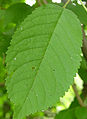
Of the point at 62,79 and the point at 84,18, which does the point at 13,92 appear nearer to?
the point at 62,79

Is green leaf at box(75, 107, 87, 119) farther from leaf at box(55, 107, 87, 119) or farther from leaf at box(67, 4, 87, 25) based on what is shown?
leaf at box(67, 4, 87, 25)

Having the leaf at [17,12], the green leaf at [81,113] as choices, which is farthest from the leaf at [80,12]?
the green leaf at [81,113]

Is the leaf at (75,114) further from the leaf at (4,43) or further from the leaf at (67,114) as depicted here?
the leaf at (4,43)

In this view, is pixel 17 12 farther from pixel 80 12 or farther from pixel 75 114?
pixel 75 114

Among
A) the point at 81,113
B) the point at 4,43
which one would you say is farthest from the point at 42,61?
the point at 81,113

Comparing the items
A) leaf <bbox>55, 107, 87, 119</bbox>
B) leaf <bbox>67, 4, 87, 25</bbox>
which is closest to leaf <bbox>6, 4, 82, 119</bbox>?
leaf <bbox>67, 4, 87, 25</bbox>

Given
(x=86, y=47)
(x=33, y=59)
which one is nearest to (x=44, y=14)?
(x=33, y=59)

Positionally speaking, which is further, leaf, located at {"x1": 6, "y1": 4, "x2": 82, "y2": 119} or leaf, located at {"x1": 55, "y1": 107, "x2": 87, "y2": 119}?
leaf, located at {"x1": 55, "y1": 107, "x2": 87, "y2": 119}
